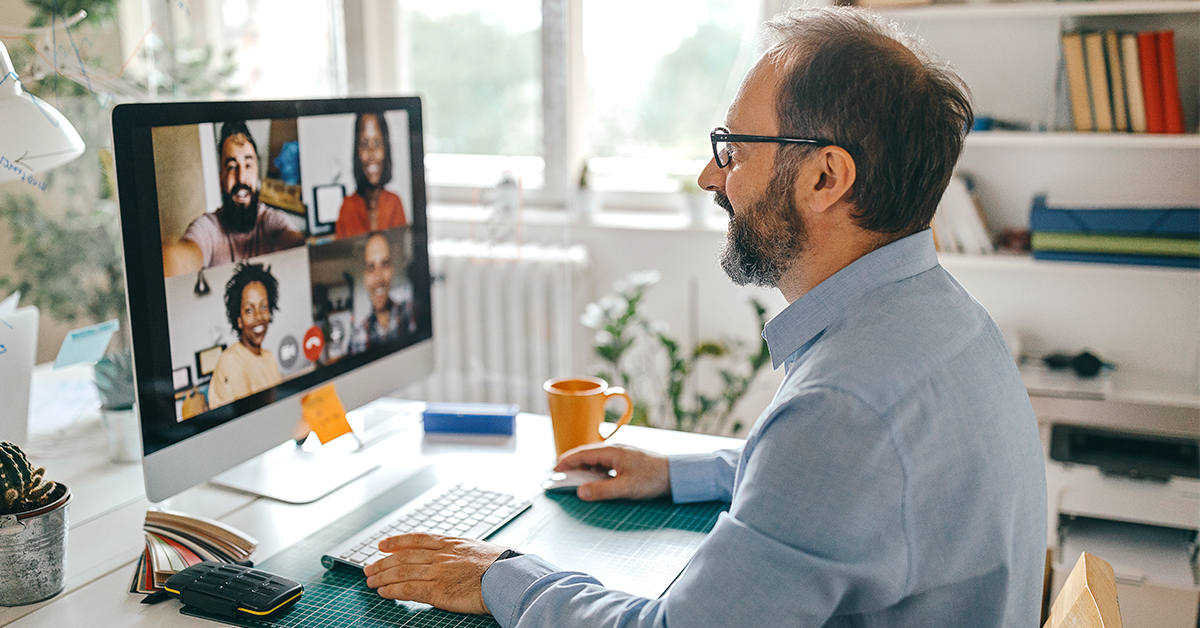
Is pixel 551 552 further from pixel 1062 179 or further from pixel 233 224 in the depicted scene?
pixel 1062 179

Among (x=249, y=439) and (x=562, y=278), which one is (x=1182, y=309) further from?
(x=249, y=439)

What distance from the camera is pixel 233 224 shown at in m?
1.16

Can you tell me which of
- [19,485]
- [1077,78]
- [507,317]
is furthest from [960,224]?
[19,485]

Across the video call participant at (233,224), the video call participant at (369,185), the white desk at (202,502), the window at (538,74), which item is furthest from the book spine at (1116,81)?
the video call participant at (233,224)

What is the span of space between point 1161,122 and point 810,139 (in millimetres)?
1638

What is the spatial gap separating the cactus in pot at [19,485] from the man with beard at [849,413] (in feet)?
1.23

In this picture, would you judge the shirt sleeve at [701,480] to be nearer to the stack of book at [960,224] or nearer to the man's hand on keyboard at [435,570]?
the man's hand on keyboard at [435,570]

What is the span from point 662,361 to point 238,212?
5.83 feet

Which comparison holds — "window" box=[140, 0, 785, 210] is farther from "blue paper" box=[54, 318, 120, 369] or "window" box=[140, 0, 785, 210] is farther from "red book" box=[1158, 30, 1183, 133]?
"blue paper" box=[54, 318, 120, 369]

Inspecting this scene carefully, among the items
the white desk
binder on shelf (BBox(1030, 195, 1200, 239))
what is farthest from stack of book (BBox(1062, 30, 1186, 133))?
the white desk

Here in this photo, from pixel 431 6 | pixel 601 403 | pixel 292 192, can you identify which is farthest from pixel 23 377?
pixel 431 6

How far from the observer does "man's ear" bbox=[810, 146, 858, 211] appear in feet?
3.03

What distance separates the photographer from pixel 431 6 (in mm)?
3029

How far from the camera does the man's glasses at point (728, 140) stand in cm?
94
